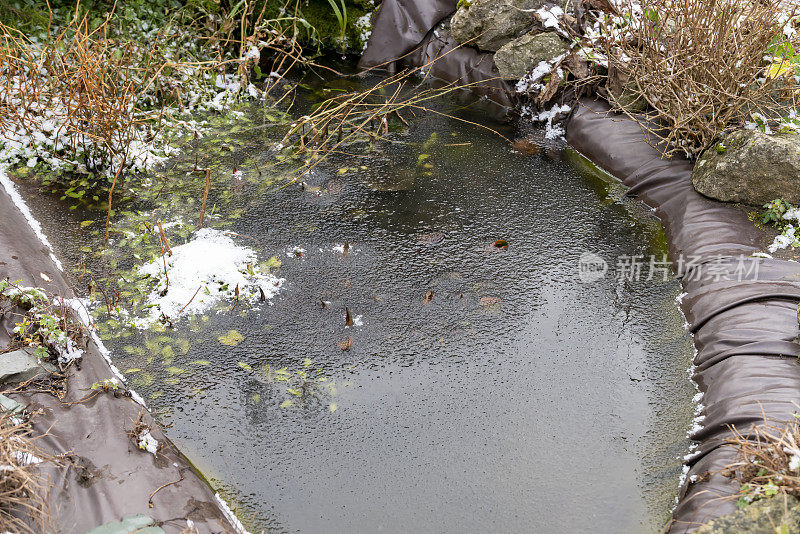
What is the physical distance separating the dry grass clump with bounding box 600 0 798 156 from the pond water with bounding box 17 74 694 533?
0.64 m

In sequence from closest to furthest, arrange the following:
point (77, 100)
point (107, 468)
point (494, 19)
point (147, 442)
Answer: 1. point (107, 468)
2. point (147, 442)
3. point (77, 100)
4. point (494, 19)

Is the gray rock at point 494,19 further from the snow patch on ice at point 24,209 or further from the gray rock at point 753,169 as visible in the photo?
the snow patch on ice at point 24,209

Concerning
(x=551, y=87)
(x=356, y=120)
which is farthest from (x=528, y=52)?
(x=356, y=120)

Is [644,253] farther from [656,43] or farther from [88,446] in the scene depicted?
[88,446]

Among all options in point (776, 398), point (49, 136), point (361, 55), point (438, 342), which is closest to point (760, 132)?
point (776, 398)

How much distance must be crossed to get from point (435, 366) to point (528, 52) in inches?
129

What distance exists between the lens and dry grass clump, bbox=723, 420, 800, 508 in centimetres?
210

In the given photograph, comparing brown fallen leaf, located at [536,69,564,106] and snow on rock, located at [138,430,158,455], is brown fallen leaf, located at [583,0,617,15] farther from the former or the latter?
snow on rock, located at [138,430,158,455]

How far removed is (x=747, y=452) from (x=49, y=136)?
4649mm

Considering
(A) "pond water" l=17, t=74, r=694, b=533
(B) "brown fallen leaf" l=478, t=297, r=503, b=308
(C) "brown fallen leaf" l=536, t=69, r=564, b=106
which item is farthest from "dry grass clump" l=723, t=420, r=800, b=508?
(C) "brown fallen leaf" l=536, t=69, r=564, b=106

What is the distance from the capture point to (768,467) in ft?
7.27

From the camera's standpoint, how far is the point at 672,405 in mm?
2986

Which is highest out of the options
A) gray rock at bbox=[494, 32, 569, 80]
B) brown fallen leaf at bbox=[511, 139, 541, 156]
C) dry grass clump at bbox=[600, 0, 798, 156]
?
dry grass clump at bbox=[600, 0, 798, 156]

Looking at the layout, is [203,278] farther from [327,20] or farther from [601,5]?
[601,5]
